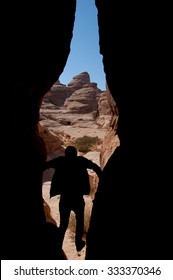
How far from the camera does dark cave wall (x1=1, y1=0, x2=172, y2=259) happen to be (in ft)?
17.9

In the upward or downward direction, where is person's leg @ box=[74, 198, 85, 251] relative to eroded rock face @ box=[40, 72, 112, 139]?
downward

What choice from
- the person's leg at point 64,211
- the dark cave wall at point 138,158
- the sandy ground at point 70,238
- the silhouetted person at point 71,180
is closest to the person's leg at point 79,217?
the silhouetted person at point 71,180

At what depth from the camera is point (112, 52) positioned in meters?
6.97

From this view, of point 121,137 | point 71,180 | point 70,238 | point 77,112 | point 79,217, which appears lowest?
point 70,238

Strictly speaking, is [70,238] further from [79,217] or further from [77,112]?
[77,112]

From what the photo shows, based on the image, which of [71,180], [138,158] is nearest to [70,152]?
[71,180]

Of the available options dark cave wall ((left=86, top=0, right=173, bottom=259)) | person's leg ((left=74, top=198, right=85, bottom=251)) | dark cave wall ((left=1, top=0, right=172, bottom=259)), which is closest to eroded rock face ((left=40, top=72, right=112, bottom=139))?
dark cave wall ((left=1, top=0, right=172, bottom=259))

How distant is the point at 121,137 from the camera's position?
7.05 m

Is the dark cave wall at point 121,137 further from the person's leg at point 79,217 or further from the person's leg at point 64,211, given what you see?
the person's leg at point 64,211

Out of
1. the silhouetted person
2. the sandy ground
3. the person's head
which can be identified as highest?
the person's head

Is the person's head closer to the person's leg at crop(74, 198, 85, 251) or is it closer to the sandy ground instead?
the person's leg at crop(74, 198, 85, 251)
